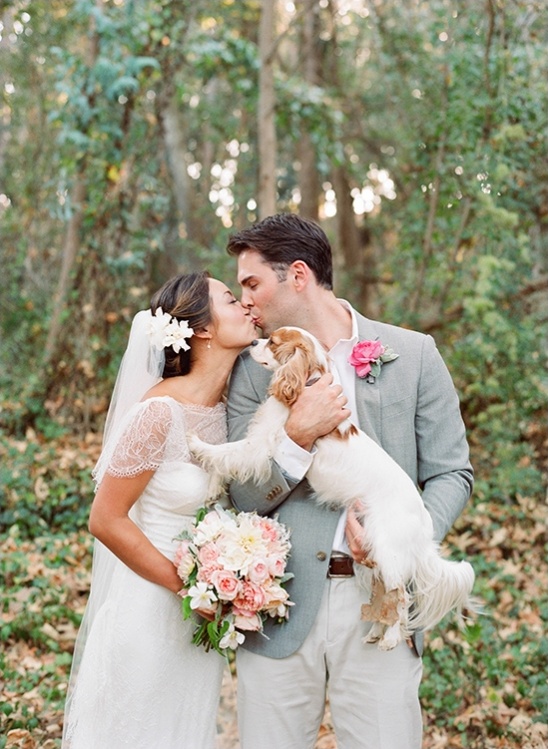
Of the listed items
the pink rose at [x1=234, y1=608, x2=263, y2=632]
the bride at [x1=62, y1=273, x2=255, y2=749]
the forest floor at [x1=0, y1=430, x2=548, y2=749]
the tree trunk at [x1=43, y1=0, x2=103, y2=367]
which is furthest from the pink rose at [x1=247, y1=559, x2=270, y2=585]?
the tree trunk at [x1=43, y1=0, x2=103, y2=367]

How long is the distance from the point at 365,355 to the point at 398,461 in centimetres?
38

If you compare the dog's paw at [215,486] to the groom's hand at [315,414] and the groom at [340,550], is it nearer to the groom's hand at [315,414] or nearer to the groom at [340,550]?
the groom at [340,550]

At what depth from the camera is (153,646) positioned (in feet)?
Answer: 9.80

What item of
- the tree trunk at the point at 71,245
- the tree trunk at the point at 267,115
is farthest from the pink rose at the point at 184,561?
the tree trunk at the point at 71,245

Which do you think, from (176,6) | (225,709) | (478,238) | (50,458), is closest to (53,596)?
(225,709)

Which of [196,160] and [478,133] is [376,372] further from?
[196,160]

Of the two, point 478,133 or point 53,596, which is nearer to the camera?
point 53,596

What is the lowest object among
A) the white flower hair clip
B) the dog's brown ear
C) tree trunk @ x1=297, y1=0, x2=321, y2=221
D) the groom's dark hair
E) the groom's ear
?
the dog's brown ear

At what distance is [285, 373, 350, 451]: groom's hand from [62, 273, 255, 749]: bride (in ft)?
1.26

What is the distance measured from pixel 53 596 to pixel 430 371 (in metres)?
3.56

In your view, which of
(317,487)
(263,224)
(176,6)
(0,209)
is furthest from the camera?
(0,209)

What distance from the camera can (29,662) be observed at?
16.1 feet

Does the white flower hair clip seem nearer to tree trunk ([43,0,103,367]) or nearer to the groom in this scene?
the groom

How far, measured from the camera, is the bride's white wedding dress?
9.71 feet
